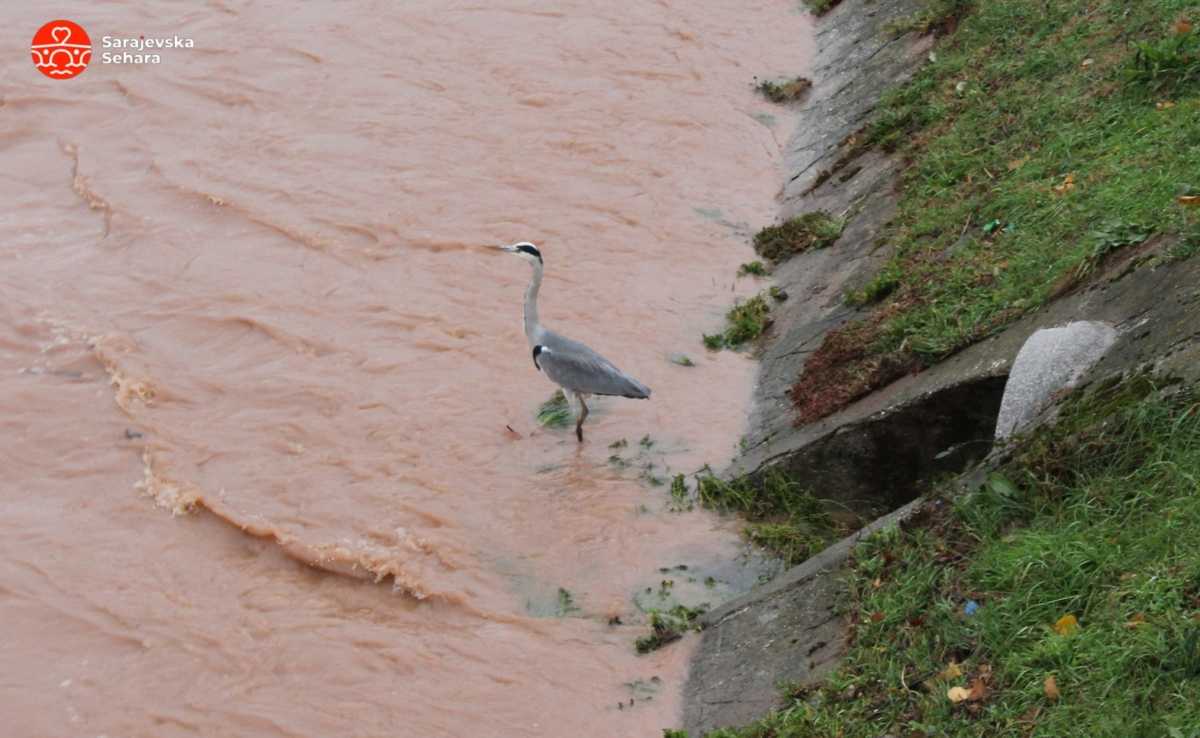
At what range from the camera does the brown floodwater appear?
7930 millimetres

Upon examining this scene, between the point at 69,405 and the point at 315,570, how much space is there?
303 centimetres

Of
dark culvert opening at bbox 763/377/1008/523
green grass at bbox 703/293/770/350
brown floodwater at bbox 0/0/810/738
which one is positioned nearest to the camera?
brown floodwater at bbox 0/0/810/738

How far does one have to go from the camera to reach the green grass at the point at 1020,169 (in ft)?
29.0

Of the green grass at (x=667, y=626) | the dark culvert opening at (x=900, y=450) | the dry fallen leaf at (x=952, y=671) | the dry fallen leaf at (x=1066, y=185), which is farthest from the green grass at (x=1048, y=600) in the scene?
the dry fallen leaf at (x=1066, y=185)

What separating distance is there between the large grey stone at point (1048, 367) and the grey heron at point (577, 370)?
307 cm

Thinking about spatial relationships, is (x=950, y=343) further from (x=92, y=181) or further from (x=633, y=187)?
(x=92, y=181)

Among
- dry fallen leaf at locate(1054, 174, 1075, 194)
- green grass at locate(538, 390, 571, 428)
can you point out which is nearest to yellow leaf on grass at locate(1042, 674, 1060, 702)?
dry fallen leaf at locate(1054, 174, 1075, 194)

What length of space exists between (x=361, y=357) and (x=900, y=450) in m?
4.80

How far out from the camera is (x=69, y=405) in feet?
34.1

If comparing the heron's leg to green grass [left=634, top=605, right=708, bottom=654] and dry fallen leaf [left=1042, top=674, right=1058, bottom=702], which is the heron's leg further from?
dry fallen leaf [left=1042, top=674, right=1058, bottom=702]

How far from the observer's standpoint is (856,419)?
8.64 metres

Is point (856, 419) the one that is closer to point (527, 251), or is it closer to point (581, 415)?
point (581, 415)

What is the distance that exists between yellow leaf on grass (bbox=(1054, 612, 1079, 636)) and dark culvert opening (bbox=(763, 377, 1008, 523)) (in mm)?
1929

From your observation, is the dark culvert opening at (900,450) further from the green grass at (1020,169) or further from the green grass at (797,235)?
the green grass at (797,235)
